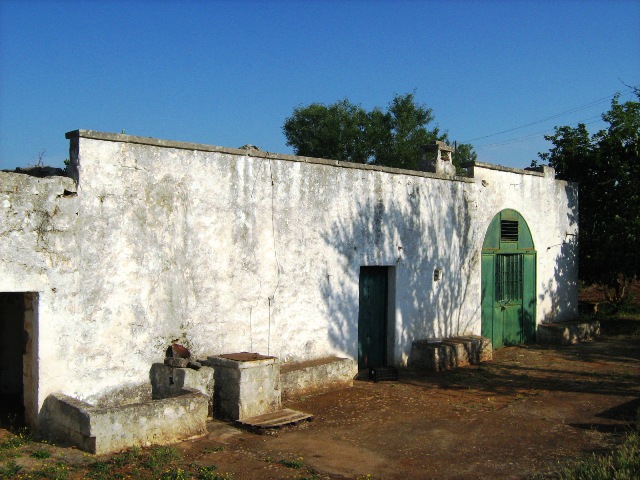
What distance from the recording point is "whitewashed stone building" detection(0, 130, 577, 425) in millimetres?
7145

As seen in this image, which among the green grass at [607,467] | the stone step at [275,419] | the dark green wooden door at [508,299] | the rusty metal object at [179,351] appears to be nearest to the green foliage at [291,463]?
the stone step at [275,419]

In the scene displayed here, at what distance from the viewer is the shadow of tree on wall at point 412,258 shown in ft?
34.1

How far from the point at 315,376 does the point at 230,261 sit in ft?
7.36

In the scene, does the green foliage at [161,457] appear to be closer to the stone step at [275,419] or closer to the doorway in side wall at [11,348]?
the stone step at [275,419]

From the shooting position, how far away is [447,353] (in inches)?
450

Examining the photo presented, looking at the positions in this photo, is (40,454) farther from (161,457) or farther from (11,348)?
(11,348)

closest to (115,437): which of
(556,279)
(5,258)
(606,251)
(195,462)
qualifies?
(195,462)

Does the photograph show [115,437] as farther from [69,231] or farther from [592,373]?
[592,373]

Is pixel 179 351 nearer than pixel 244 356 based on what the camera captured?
Yes

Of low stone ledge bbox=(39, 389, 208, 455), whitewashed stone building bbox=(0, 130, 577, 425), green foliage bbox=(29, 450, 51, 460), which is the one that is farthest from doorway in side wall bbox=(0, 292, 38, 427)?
green foliage bbox=(29, 450, 51, 460)

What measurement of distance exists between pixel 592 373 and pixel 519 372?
1.32 metres

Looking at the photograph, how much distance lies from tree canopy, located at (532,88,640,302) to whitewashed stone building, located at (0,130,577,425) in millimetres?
3421

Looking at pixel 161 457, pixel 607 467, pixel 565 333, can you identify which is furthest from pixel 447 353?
pixel 161 457

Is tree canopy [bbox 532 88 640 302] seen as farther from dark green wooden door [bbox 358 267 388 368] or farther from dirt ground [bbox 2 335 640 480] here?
dark green wooden door [bbox 358 267 388 368]
